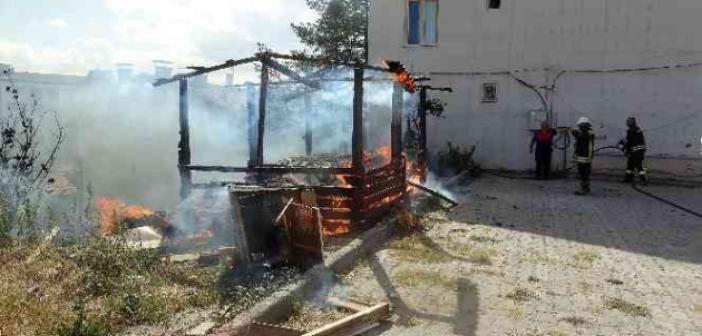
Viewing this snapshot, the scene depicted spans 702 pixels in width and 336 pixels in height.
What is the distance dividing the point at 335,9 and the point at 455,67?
43.0ft

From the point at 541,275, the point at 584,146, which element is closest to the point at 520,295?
the point at 541,275

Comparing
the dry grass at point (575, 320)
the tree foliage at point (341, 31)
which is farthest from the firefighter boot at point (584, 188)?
the tree foliage at point (341, 31)

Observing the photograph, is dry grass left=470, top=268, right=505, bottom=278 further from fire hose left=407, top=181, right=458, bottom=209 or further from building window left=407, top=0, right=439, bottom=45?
building window left=407, top=0, right=439, bottom=45

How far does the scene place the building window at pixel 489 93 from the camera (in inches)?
705

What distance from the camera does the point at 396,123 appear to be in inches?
400

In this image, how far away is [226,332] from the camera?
433cm

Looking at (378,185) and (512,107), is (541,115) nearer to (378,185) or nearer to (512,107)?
(512,107)

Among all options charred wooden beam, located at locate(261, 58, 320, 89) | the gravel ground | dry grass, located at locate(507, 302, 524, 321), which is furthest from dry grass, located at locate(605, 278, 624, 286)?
charred wooden beam, located at locate(261, 58, 320, 89)

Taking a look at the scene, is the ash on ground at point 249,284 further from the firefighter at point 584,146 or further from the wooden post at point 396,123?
the firefighter at point 584,146

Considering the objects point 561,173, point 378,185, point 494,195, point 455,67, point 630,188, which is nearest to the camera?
point 378,185

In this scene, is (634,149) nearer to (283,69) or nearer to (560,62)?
(560,62)

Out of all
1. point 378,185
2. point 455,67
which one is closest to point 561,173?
point 455,67

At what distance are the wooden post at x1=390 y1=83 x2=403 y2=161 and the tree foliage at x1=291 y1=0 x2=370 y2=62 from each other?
63.7 ft

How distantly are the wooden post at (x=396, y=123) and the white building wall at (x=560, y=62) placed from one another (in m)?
8.59
